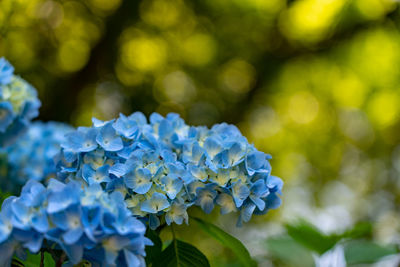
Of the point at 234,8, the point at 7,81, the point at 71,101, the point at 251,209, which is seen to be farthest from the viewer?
the point at 234,8

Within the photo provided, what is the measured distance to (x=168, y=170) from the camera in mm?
637

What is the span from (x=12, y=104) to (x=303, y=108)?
83.5 inches

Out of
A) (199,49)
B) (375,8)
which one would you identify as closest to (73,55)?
(199,49)

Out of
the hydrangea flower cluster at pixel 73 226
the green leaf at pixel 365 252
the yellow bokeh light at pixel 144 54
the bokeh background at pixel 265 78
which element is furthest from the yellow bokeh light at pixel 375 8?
the hydrangea flower cluster at pixel 73 226

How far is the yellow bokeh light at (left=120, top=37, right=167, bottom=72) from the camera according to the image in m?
2.42

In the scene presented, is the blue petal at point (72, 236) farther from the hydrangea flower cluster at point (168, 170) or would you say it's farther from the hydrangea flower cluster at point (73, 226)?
the hydrangea flower cluster at point (168, 170)

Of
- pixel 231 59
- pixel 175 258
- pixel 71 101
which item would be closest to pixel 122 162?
pixel 175 258

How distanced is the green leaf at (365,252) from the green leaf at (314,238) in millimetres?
61

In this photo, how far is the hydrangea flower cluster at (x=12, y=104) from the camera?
0.94 metres

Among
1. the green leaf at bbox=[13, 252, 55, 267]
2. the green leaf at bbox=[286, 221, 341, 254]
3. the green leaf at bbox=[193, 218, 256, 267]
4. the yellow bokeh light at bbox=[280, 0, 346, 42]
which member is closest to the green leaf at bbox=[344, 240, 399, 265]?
the green leaf at bbox=[286, 221, 341, 254]

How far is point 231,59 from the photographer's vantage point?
2553mm

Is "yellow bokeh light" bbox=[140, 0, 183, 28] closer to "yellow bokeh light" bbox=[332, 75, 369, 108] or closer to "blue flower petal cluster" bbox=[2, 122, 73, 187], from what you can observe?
"yellow bokeh light" bbox=[332, 75, 369, 108]

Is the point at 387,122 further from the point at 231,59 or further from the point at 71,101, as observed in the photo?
the point at 71,101

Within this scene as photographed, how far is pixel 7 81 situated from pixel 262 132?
1.90 m
